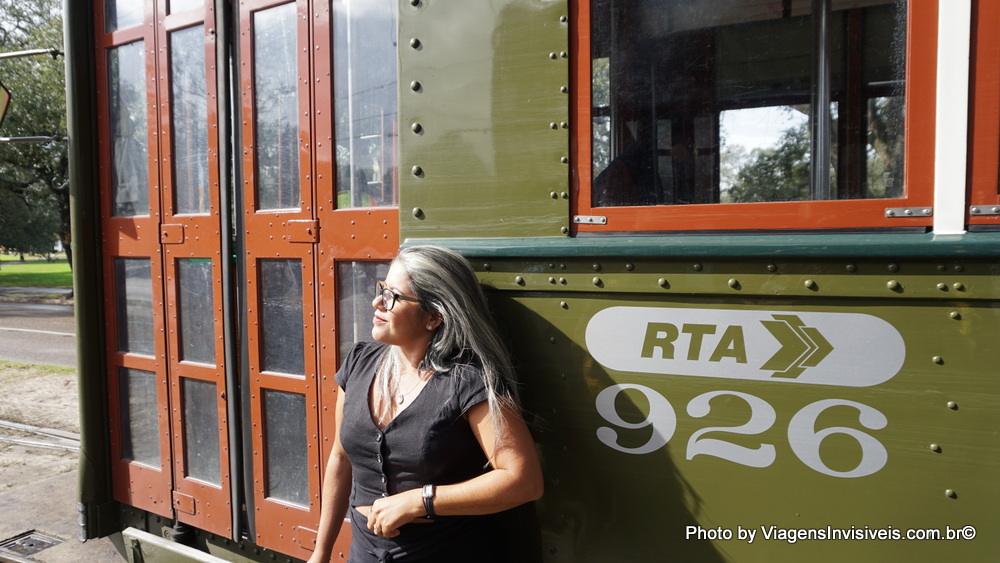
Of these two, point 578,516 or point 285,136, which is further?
point 285,136

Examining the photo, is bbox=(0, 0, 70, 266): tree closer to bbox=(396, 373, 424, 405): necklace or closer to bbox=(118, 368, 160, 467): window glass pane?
bbox=(118, 368, 160, 467): window glass pane

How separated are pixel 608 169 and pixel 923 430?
870 millimetres

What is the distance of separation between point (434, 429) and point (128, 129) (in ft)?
7.06

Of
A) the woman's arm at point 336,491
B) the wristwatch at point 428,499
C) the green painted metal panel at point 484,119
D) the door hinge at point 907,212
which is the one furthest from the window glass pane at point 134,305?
the door hinge at point 907,212

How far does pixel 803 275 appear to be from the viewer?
1.54 metres

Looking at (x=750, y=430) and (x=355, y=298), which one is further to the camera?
(x=355, y=298)

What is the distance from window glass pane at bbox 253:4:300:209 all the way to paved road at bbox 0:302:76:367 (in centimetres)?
785

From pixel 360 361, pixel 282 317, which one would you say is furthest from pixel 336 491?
pixel 282 317

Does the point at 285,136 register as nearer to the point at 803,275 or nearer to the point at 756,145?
the point at 756,145

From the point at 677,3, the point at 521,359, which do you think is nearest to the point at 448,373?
the point at 521,359

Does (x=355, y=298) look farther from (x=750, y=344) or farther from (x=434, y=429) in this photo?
(x=750, y=344)

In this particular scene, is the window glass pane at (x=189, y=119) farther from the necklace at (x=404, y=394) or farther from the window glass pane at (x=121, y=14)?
the necklace at (x=404, y=394)

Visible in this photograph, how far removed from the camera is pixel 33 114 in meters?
16.8

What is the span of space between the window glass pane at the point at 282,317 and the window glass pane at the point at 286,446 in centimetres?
12
